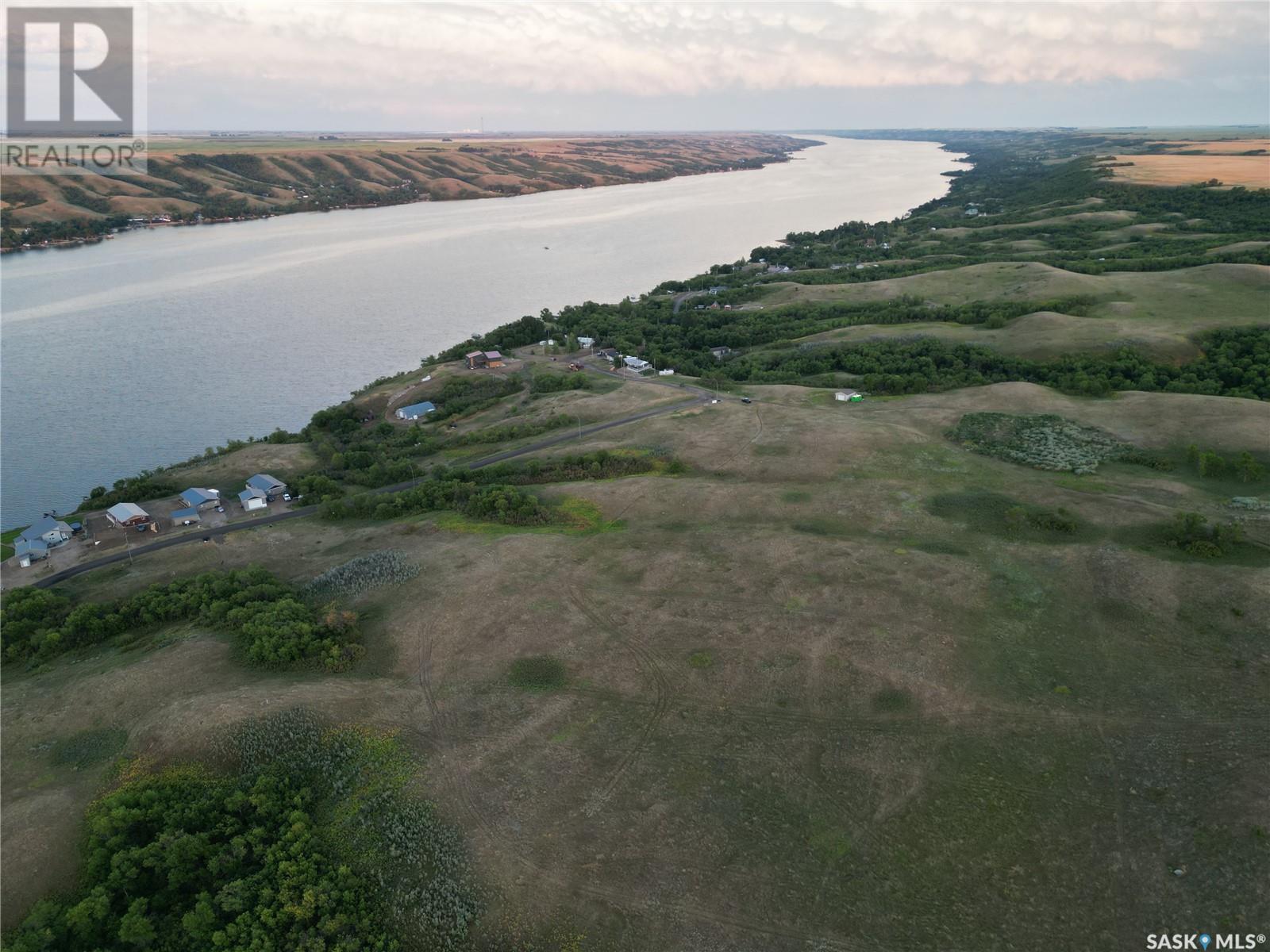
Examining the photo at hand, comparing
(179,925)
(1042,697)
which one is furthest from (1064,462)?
(179,925)

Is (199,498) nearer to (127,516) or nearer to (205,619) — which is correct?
(127,516)

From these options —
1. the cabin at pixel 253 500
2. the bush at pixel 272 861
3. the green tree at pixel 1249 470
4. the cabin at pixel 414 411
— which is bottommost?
the bush at pixel 272 861

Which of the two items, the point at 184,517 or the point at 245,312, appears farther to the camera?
the point at 245,312

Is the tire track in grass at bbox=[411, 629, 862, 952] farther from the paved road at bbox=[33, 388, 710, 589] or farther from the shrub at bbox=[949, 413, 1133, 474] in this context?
the shrub at bbox=[949, 413, 1133, 474]

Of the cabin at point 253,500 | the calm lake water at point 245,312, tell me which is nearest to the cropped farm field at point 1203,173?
the calm lake water at point 245,312

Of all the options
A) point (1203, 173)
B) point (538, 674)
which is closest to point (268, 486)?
point (538, 674)

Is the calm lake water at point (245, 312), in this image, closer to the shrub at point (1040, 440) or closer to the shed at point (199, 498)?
the shed at point (199, 498)
